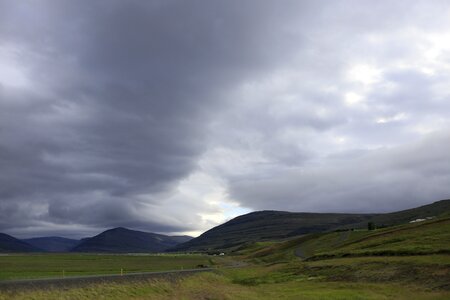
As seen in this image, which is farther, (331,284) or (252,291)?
(252,291)

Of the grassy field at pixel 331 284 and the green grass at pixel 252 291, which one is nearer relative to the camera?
the green grass at pixel 252 291

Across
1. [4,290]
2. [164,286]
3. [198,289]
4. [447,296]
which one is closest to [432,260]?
[447,296]

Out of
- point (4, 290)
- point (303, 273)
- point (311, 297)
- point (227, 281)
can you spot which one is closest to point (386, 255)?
point (303, 273)

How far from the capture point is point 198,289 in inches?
2630

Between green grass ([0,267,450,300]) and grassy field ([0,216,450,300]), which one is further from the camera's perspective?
grassy field ([0,216,450,300])

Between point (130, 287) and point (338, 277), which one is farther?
point (338, 277)

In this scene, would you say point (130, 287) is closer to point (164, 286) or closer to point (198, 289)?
point (164, 286)

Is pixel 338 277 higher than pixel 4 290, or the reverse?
pixel 4 290

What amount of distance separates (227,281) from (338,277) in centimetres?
2298

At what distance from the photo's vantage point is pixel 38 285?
46594 mm

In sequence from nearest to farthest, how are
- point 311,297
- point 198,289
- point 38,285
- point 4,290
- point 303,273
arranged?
1. point 4,290
2. point 38,285
3. point 311,297
4. point 198,289
5. point 303,273

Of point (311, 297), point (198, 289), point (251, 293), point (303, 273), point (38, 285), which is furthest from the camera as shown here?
point (303, 273)

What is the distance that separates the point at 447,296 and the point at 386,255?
38138 millimetres

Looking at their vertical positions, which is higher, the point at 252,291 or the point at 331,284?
the point at 331,284
